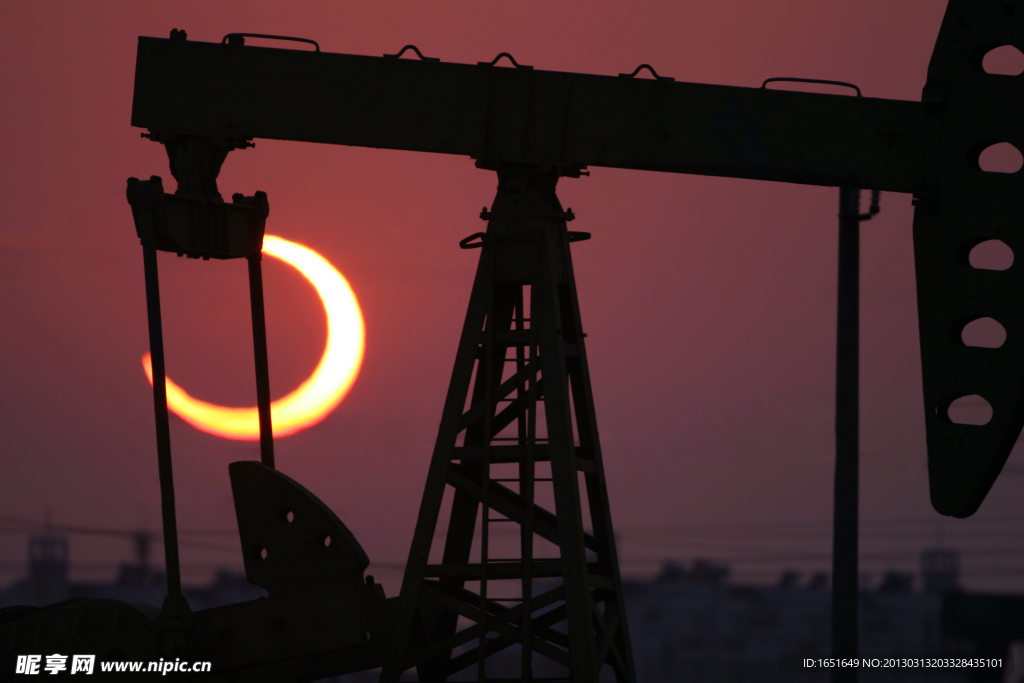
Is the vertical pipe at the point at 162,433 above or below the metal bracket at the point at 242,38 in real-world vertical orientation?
below

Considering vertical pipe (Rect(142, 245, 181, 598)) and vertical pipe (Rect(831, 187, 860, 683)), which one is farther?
vertical pipe (Rect(831, 187, 860, 683))

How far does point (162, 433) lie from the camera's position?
9.72 metres

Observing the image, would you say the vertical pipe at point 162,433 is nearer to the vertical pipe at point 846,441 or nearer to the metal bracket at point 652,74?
the metal bracket at point 652,74

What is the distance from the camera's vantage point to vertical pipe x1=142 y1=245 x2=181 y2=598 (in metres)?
9.69

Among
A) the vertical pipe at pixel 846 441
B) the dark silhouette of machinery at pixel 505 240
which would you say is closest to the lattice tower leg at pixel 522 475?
the dark silhouette of machinery at pixel 505 240

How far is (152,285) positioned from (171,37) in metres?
2.21

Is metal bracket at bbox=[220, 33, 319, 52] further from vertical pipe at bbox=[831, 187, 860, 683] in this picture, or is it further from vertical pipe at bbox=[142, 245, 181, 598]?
vertical pipe at bbox=[831, 187, 860, 683]

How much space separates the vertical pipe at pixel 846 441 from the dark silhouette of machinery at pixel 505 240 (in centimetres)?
390

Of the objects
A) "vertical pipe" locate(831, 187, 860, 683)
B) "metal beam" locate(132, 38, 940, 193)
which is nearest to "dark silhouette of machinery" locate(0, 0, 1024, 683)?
"metal beam" locate(132, 38, 940, 193)

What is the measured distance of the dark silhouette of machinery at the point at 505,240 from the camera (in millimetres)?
10156

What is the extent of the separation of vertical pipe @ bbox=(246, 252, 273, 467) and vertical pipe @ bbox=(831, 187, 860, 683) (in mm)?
7007

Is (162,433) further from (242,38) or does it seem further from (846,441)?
(846,441)

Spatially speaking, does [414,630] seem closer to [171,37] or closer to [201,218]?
[201,218]

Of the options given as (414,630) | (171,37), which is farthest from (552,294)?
(171,37)
